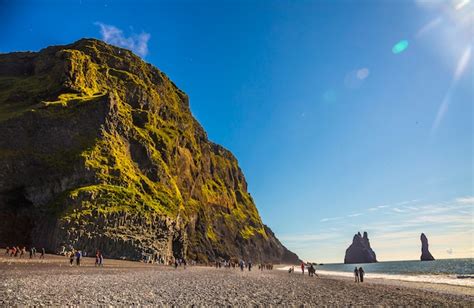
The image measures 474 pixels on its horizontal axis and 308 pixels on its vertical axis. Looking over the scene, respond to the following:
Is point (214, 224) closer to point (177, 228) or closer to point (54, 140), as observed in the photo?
point (177, 228)

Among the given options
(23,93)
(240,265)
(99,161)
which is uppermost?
(23,93)

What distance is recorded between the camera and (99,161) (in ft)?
248

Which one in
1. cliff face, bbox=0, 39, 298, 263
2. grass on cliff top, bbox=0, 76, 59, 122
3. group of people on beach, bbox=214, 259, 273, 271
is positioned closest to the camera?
cliff face, bbox=0, 39, 298, 263

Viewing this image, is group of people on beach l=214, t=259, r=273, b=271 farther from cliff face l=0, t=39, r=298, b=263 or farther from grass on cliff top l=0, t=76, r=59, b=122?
grass on cliff top l=0, t=76, r=59, b=122

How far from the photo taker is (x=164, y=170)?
102 metres

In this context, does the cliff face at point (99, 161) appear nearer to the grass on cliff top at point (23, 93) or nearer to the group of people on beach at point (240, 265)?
the grass on cliff top at point (23, 93)

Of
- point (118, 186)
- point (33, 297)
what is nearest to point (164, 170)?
point (118, 186)

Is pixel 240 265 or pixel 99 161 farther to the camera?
pixel 240 265

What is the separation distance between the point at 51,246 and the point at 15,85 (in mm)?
72161

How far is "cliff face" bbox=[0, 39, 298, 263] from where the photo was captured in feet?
212

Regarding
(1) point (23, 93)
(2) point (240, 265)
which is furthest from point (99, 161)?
(2) point (240, 265)

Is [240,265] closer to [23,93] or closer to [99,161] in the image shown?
[99,161]

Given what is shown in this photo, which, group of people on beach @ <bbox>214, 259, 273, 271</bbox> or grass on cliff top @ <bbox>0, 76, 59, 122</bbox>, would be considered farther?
grass on cliff top @ <bbox>0, 76, 59, 122</bbox>

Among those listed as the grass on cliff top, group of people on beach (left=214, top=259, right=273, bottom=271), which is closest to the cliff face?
the grass on cliff top
